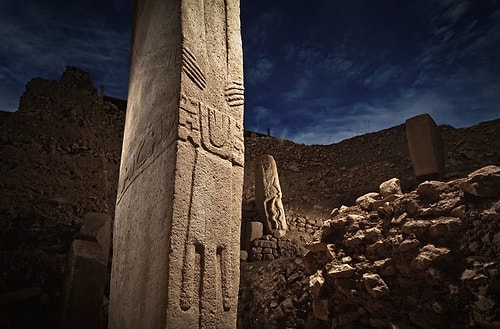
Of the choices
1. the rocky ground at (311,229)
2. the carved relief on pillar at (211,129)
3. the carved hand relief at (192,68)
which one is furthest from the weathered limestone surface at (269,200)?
the carved hand relief at (192,68)

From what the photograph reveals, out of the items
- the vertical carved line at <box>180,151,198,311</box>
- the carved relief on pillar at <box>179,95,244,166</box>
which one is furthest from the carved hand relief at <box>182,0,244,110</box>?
the vertical carved line at <box>180,151,198,311</box>

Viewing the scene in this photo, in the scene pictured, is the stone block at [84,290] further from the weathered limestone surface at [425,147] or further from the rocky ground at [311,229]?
the weathered limestone surface at [425,147]

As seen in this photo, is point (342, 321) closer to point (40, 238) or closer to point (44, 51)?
point (40, 238)

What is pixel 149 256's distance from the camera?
175 cm

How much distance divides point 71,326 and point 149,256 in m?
2.46

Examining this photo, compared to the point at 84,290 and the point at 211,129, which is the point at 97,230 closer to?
the point at 84,290

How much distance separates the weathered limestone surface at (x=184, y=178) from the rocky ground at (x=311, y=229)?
2.27 metres

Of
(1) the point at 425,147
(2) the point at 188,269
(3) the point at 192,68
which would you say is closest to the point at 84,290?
(2) the point at 188,269

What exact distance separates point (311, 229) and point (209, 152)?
8518 mm

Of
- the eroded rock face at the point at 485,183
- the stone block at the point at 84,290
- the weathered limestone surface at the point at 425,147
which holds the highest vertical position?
the weathered limestone surface at the point at 425,147

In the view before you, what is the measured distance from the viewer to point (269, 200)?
841cm

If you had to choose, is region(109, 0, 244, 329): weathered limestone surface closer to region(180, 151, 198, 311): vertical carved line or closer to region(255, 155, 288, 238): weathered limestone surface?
region(180, 151, 198, 311): vertical carved line

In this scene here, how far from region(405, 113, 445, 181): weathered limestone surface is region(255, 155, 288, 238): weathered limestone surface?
3.58m

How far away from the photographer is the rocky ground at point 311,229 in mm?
2975
